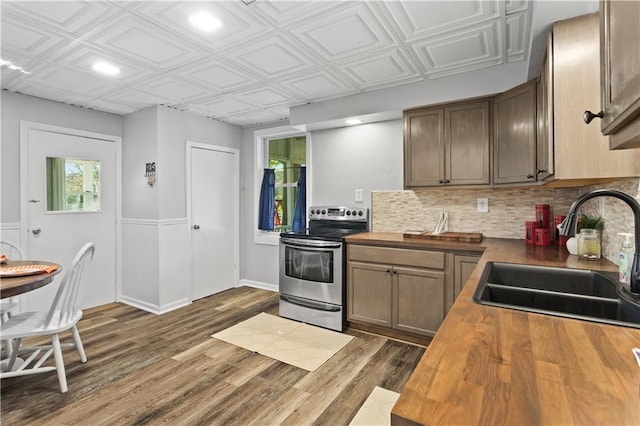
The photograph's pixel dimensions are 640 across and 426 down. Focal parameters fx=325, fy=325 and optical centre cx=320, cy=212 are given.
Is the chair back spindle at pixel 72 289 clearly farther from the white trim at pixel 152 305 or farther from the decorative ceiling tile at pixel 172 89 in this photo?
the decorative ceiling tile at pixel 172 89

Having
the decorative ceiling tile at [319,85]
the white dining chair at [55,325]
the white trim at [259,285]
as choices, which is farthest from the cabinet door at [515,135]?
the white dining chair at [55,325]

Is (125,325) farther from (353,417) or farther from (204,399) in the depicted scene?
(353,417)

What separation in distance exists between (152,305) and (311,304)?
188 centimetres

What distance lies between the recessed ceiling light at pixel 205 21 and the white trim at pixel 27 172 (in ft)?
8.21

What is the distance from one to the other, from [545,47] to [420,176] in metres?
1.36

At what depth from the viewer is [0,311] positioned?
2.33 m

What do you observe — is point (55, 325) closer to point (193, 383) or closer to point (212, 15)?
point (193, 383)

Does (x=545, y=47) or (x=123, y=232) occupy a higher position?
(x=545, y=47)

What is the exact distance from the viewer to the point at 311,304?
3.28m

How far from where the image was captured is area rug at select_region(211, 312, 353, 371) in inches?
103

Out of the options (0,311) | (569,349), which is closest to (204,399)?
(0,311)

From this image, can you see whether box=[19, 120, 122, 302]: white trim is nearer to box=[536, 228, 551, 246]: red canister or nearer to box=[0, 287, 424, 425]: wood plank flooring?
box=[0, 287, 424, 425]: wood plank flooring

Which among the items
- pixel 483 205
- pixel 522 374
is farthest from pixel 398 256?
pixel 522 374

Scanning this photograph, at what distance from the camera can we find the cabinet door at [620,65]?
67 centimetres
